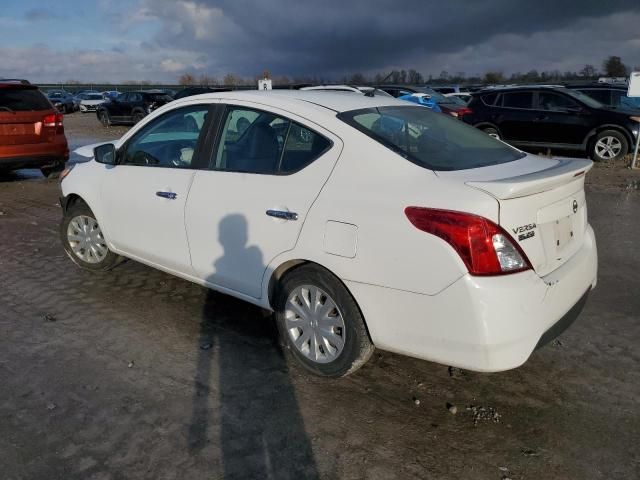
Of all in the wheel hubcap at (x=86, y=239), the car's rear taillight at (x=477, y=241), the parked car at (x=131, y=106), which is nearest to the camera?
the car's rear taillight at (x=477, y=241)

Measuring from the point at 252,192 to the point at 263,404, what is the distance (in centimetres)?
128

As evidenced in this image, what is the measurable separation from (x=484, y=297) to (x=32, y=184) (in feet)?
32.9

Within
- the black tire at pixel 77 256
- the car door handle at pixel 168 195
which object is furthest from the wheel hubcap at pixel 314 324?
the black tire at pixel 77 256

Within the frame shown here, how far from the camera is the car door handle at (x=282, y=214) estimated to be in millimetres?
3191

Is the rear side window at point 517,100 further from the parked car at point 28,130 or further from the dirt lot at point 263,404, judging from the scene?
the parked car at point 28,130

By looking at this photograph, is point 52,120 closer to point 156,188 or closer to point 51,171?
point 51,171

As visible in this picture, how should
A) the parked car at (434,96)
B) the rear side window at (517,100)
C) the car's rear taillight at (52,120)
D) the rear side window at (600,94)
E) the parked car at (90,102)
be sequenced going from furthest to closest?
the parked car at (90,102) → the parked car at (434,96) → the rear side window at (600,94) → the rear side window at (517,100) → the car's rear taillight at (52,120)

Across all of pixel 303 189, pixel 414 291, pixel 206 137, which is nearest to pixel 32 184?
pixel 206 137

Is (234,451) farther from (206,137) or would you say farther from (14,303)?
(14,303)

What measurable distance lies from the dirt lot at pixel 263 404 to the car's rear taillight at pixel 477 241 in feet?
3.01

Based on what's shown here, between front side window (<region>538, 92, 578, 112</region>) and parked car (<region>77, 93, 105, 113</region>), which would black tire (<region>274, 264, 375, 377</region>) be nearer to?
front side window (<region>538, 92, 578, 112</region>)

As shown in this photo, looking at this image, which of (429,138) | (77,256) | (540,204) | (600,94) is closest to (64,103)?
(600,94)

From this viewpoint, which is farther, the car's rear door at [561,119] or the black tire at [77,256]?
the car's rear door at [561,119]

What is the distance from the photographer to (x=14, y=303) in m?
4.55
